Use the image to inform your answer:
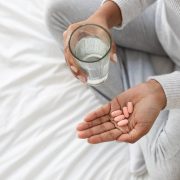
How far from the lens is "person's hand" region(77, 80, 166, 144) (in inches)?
31.1

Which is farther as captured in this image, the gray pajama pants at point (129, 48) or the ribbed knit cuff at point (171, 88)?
the gray pajama pants at point (129, 48)

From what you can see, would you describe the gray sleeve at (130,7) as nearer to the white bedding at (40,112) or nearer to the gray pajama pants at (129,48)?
the gray pajama pants at (129,48)

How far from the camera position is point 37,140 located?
1.00 meters

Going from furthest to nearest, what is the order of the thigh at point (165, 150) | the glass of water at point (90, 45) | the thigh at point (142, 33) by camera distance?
the thigh at point (142, 33) → the thigh at point (165, 150) → the glass of water at point (90, 45)

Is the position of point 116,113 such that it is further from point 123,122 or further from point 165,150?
point 165,150

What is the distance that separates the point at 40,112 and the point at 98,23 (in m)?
0.33

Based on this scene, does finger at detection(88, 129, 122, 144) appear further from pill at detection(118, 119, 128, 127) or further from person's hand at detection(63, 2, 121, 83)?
person's hand at detection(63, 2, 121, 83)

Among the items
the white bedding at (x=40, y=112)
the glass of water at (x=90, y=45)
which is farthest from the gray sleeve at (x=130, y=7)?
the white bedding at (x=40, y=112)

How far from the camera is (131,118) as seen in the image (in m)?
0.81

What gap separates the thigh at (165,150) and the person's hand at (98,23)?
21cm

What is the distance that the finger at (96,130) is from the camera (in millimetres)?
822

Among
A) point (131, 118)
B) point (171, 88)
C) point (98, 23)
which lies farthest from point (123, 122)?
point (98, 23)

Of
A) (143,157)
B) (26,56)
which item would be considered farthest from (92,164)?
(26,56)

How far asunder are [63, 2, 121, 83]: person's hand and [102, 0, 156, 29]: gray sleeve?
15 millimetres
